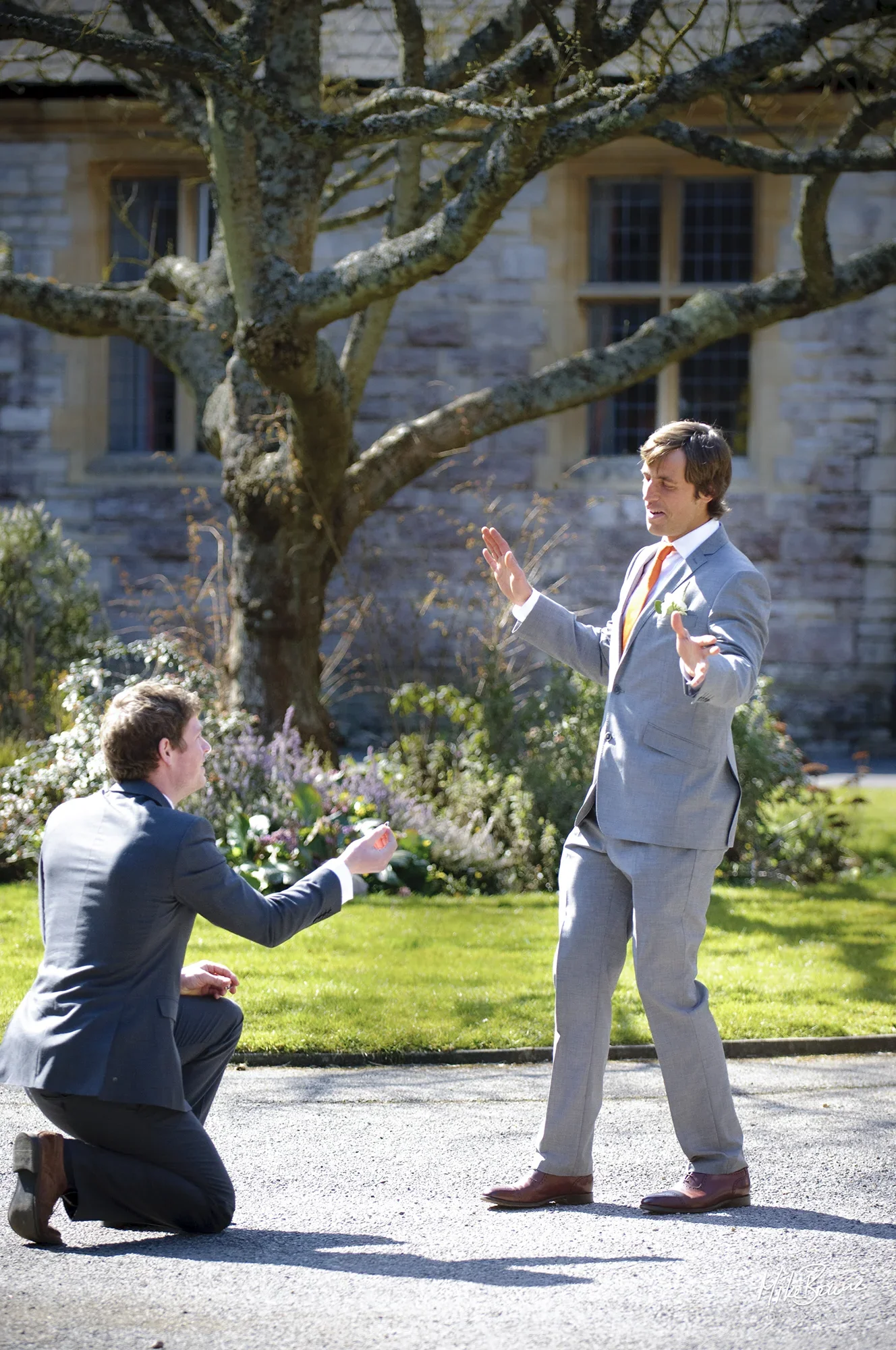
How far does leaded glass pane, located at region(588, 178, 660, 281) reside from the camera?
1337cm

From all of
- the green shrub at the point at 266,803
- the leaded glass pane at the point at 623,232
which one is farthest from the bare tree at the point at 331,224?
the leaded glass pane at the point at 623,232

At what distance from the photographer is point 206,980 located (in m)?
3.83

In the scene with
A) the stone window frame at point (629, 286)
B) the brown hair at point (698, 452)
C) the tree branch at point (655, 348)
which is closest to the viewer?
the brown hair at point (698, 452)

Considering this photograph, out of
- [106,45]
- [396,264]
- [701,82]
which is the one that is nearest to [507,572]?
[701,82]

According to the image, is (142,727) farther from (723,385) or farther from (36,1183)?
(723,385)

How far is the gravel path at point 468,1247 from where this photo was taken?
307 cm

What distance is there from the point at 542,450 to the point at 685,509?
9049 millimetres

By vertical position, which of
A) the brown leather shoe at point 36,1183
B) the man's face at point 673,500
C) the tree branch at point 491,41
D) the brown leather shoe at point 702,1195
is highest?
the tree branch at point 491,41

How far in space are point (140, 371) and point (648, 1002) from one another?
36.6 feet

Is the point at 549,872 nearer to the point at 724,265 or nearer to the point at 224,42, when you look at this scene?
the point at 224,42

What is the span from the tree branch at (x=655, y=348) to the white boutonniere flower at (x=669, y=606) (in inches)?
200

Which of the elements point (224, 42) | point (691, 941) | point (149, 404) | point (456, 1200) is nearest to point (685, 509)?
point (691, 941)

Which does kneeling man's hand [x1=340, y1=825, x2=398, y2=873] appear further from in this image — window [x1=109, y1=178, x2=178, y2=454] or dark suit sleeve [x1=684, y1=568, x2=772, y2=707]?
window [x1=109, y1=178, x2=178, y2=454]

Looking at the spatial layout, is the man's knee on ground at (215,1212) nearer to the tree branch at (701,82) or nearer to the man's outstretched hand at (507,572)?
the man's outstretched hand at (507,572)
